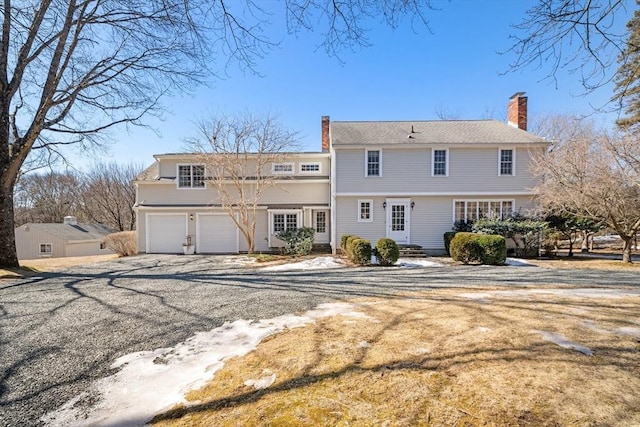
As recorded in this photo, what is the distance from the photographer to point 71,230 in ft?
94.6

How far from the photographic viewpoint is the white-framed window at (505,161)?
Result: 14.5 m

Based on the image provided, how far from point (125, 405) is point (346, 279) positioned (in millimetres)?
6083

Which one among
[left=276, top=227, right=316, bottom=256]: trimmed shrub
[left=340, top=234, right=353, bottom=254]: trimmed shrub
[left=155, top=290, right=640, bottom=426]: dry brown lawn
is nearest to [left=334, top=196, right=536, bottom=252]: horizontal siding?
[left=340, top=234, right=353, bottom=254]: trimmed shrub

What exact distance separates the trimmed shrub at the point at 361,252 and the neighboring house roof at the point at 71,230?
30016 mm

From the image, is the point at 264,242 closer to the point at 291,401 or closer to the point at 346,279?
the point at 346,279

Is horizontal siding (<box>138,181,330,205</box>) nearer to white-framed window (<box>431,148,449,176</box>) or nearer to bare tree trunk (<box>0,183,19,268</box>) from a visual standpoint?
white-framed window (<box>431,148,449,176</box>)

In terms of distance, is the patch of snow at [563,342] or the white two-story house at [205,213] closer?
the patch of snow at [563,342]

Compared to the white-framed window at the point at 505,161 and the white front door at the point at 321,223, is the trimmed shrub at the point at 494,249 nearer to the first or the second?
the white-framed window at the point at 505,161

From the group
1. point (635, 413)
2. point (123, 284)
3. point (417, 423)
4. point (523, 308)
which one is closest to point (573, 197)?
point (523, 308)

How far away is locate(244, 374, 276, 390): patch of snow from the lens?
263cm

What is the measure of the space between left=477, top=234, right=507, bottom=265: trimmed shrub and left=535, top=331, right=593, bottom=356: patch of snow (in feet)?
25.7

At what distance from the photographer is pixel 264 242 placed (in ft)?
53.6

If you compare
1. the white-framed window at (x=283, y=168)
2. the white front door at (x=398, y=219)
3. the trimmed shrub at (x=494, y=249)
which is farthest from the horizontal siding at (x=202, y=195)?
the trimmed shrub at (x=494, y=249)

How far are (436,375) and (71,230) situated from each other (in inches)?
1446
